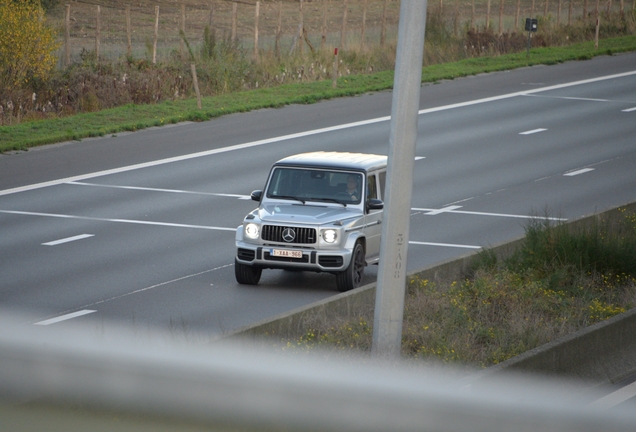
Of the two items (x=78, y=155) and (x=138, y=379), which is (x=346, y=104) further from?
(x=138, y=379)

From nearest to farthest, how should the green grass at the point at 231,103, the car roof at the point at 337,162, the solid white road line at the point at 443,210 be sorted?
the car roof at the point at 337,162
the solid white road line at the point at 443,210
the green grass at the point at 231,103

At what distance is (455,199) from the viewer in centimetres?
2228

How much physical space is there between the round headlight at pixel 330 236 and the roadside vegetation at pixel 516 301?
1957 mm

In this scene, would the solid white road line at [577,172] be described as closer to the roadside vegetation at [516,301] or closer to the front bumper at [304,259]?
the roadside vegetation at [516,301]

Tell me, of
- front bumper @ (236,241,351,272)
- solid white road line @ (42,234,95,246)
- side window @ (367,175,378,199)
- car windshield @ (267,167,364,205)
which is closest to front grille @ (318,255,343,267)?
front bumper @ (236,241,351,272)

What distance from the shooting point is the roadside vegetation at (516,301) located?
10.4 meters

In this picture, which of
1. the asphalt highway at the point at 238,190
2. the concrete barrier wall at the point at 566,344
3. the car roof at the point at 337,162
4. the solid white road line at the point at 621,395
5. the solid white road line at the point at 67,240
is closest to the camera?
the solid white road line at the point at 621,395

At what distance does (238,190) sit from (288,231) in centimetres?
789

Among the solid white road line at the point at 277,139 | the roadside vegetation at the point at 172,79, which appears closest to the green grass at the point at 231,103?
the roadside vegetation at the point at 172,79

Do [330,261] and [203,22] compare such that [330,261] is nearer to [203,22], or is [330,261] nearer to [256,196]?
[256,196]

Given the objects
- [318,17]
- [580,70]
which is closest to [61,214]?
[580,70]

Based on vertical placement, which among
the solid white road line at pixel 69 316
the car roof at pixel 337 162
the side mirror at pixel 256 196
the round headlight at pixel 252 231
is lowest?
the solid white road line at pixel 69 316

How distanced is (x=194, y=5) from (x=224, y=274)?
58562 millimetres

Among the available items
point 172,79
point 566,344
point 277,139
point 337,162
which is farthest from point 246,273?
point 172,79
